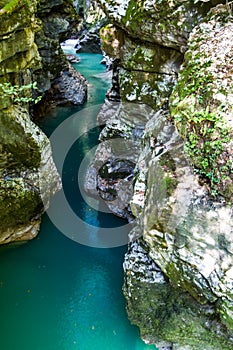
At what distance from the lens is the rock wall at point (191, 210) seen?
435 centimetres

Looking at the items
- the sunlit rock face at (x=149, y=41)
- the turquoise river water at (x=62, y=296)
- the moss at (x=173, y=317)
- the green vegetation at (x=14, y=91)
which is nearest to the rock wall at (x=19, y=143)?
the green vegetation at (x=14, y=91)

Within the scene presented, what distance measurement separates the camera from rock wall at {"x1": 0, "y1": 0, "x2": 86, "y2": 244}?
6207 millimetres

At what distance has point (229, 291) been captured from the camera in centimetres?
427

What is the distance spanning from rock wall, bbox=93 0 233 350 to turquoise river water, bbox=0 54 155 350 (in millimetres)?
979

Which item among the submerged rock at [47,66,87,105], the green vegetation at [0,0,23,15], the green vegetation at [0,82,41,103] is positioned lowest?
the submerged rock at [47,66,87,105]

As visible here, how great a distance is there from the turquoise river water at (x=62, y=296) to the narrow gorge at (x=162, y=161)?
0.28m

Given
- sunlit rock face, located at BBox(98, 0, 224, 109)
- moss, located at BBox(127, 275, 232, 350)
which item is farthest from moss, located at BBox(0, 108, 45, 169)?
moss, located at BBox(127, 275, 232, 350)

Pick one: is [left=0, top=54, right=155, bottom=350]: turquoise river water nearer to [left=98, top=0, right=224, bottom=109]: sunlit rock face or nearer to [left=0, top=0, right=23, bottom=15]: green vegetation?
[left=98, top=0, right=224, bottom=109]: sunlit rock face

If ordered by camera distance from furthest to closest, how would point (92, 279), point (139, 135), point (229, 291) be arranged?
point (139, 135)
point (92, 279)
point (229, 291)

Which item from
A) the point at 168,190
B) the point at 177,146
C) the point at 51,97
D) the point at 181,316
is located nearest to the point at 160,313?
the point at 181,316

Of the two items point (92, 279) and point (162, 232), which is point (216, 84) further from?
point (92, 279)

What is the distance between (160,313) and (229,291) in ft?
5.43

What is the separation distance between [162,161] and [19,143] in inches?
143

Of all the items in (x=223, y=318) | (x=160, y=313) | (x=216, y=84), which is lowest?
(x=160, y=313)
